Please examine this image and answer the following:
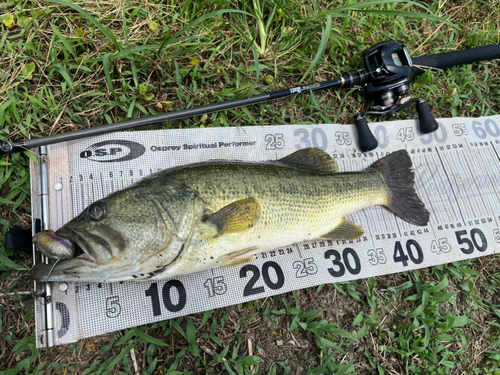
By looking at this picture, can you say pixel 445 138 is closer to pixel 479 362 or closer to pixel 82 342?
pixel 479 362

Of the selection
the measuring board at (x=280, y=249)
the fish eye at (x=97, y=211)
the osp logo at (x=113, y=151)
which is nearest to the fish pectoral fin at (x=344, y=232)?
the measuring board at (x=280, y=249)

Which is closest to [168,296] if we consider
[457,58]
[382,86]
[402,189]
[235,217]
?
[235,217]

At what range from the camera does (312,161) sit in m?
2.75

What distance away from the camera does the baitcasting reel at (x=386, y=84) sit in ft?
10.2

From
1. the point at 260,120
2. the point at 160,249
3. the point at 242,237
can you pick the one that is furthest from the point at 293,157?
the point at 160,249

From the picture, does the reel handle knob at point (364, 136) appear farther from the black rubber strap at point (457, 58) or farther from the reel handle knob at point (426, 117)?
the black rubber strap at point (457, 58)

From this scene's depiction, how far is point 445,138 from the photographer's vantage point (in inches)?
137

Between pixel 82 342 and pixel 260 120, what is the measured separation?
100 inches

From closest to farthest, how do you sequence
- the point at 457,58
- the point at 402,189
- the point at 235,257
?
the point at 235,257 → the point at 402,189 → the point at 457,58

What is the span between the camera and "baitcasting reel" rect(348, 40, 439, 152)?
3.10 meters

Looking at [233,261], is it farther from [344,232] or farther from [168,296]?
[344,232]

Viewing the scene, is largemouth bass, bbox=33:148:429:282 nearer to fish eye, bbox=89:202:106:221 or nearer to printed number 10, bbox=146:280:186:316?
fish eye, bbox=89:202:106:221

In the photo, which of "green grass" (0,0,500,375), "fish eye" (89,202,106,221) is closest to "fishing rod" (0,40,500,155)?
"green grass" (0,0,500,375)

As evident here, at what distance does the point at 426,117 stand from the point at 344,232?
1730 millimetres
